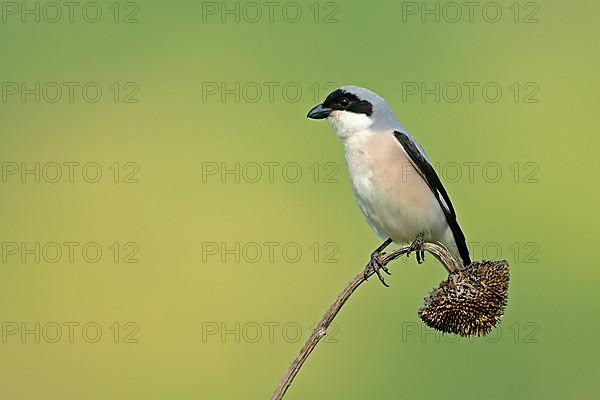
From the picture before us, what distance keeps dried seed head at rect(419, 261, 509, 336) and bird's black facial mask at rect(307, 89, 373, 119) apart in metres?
1.58

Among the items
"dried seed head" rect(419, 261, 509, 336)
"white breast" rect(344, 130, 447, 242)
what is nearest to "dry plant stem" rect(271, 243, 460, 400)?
"dried seed head" rect(419, 261, 509, 336)

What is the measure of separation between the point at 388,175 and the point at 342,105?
43 cm

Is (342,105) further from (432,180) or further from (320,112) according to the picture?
(432,180)

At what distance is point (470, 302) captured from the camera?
3174 mm

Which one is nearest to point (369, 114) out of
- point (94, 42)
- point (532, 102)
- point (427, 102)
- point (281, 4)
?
point (427, 102)

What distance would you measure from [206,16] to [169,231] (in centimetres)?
273

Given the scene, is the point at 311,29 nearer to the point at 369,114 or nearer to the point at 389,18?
the point at 389,18

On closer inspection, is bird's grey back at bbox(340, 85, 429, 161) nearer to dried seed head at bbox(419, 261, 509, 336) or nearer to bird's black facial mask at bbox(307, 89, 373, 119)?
bird's black facial mask at bbox(307, 89, 373, 119)

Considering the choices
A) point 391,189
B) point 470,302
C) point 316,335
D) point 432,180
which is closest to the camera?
point 316,335

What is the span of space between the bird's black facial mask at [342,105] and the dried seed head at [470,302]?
158 cm

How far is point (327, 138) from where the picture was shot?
697 cm

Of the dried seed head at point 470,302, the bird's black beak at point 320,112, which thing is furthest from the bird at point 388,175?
the dried seed head at point 470,302

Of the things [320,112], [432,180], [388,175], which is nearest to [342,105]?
[320,112]

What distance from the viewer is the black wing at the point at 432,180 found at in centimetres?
460
